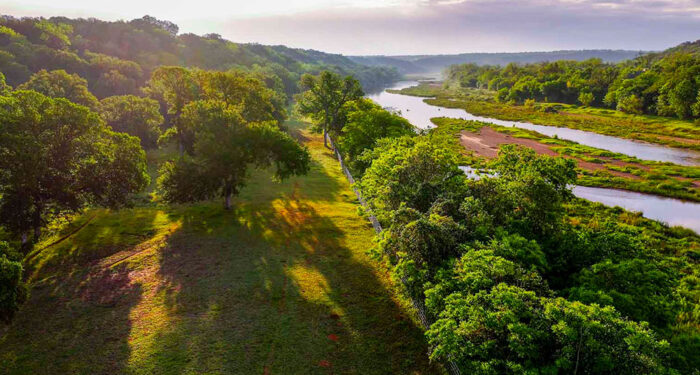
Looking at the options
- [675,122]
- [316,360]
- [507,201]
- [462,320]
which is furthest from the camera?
[675,122]

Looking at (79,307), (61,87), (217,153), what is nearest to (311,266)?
(79,307)

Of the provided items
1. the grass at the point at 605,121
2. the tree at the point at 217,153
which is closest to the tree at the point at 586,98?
the grass at the point at 605,121

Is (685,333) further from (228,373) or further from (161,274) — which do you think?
(161,274)

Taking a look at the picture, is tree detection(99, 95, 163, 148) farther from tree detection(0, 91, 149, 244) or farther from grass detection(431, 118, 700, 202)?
grass detection(431, 118, 700, 202)

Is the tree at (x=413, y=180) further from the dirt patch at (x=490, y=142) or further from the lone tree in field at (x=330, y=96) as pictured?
the dirt patch at (x=490, y=142)

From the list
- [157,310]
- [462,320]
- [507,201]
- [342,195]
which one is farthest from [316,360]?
[342,195]

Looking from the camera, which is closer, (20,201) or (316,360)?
(316,360)

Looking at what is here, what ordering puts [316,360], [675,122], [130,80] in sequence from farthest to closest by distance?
1. [675,122]
2. [130,80]
3. [316,360]

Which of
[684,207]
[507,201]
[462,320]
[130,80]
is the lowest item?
[684,207]
